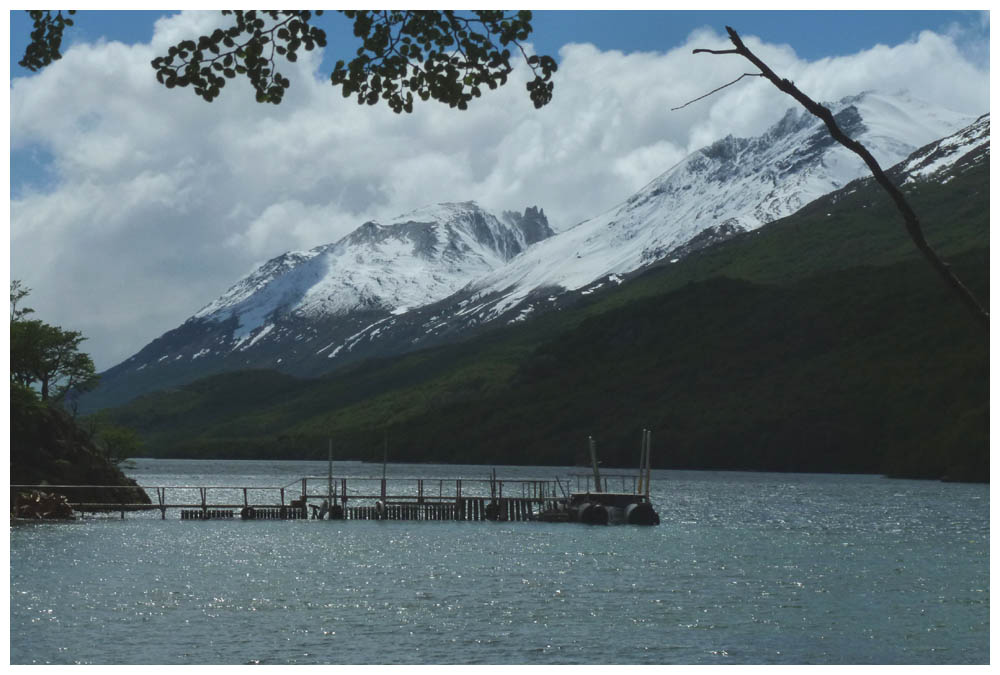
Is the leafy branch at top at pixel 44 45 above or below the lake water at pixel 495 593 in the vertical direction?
above

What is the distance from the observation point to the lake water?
127ft

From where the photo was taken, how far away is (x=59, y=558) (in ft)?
213

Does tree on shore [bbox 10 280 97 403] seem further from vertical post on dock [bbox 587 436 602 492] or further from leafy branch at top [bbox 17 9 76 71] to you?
leafy branch at top [bbox 17 9 76 71]

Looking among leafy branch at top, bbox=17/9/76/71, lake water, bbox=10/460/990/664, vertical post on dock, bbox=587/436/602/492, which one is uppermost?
leafy branch at top, bbox=17/9/76/71

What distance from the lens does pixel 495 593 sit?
53.6m

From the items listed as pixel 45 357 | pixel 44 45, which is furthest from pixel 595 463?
pixel 44 45

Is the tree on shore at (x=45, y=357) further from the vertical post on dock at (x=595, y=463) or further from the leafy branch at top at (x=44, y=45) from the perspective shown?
the leafy branch at top at (x=44, y=45)

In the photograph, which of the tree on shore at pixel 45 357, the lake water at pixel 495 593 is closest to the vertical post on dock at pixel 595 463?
the lake water at pixel 495 593

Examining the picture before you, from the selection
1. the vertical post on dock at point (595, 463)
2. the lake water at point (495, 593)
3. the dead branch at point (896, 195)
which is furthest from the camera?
the vertical post on dock at point (595, 463)

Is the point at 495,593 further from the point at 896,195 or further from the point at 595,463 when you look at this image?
the point at 595,463

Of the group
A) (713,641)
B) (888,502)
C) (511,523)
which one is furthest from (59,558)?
(888,502)

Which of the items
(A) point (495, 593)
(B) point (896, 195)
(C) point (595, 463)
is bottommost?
(A) point (495, 593)

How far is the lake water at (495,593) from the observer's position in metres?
38.7

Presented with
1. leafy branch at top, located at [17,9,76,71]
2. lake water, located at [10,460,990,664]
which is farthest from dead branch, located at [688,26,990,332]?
lake water, located at [10,460,990,664]
